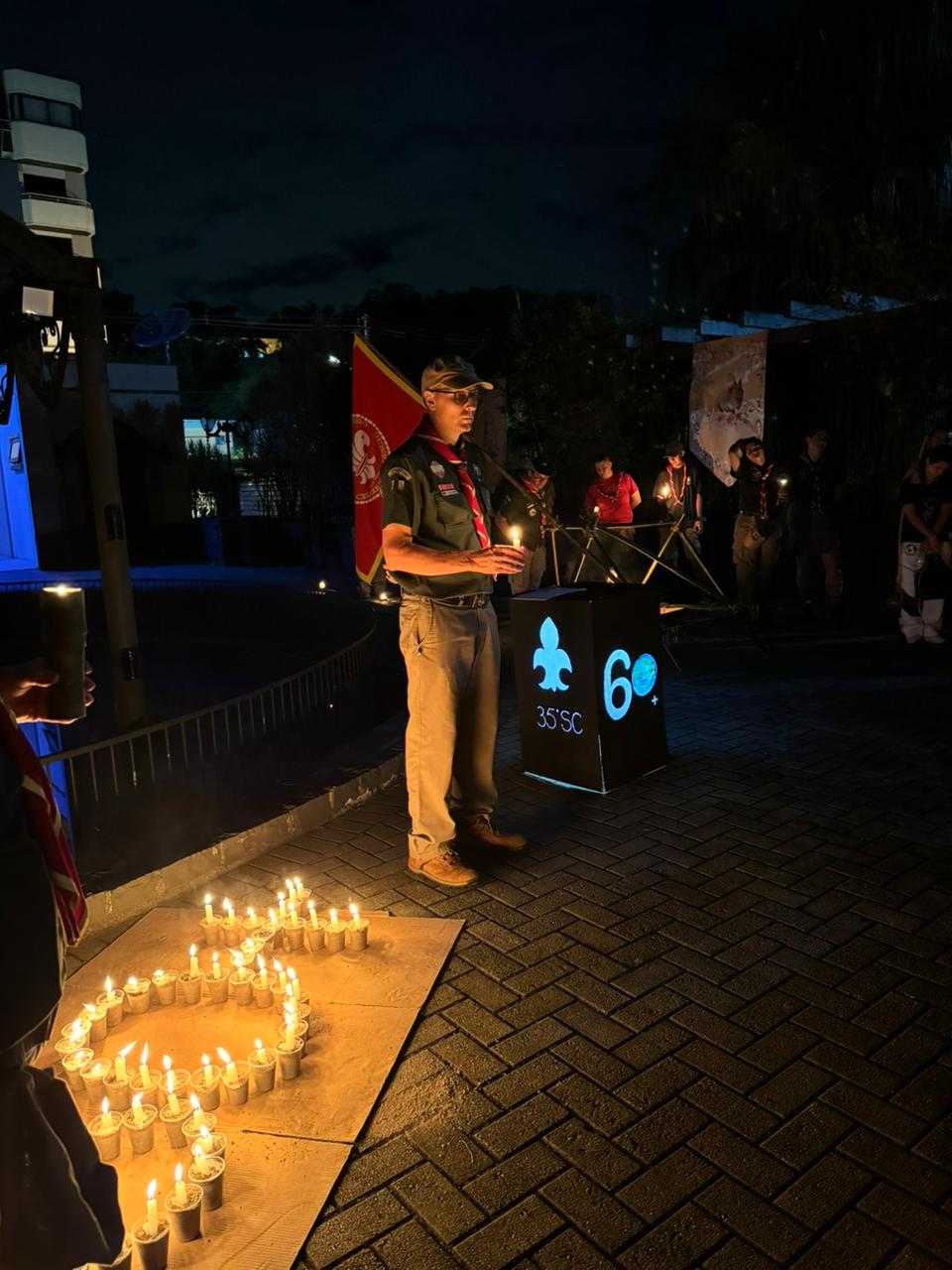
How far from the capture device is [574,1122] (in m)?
3.01

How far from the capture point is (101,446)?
7883 mm

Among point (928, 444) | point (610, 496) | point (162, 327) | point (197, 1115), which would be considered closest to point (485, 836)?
point (197, 1115)

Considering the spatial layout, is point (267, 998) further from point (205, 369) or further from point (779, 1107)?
point (205, 369)

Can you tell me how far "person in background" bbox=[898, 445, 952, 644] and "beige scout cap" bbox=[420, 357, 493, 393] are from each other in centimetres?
679

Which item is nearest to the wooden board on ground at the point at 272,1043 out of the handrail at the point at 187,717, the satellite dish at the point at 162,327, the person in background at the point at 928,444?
the handrail at the point at 187,717

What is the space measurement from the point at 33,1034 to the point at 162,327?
115 feet

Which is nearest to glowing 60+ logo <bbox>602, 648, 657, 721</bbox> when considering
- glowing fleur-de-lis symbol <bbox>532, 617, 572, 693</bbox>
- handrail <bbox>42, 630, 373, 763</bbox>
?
glowing fleur-de-lis symbol <bbox>532, 617, 572, 693</bbox>

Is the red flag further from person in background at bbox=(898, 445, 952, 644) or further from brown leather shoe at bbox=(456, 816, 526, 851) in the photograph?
person in background at bbox=(898, 445, 952, 644)

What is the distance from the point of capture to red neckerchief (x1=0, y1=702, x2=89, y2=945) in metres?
1.92

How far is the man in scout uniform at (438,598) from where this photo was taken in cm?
470

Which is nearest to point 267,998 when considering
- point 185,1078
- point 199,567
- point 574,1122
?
point 185,1078

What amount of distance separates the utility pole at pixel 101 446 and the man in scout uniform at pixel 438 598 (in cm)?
367

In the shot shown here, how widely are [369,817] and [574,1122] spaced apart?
312 cm

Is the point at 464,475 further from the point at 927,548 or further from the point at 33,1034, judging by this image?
the point at 927,548
